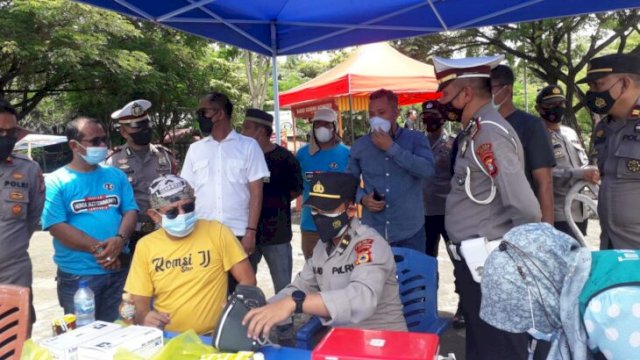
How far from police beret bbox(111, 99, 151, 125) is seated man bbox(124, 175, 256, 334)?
4.76ft

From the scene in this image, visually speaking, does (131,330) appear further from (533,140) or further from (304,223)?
(304,223)

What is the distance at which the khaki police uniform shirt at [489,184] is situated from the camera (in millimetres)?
2123

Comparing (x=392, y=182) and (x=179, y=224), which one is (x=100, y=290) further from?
(x=392, y=182)

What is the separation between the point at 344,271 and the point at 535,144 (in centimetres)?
129

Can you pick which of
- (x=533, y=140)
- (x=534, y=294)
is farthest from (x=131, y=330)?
(x=533, y=140)

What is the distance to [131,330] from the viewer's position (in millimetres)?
1732

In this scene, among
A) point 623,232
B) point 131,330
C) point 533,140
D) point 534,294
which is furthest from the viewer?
point 533,140

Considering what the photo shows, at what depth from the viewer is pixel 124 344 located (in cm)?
160

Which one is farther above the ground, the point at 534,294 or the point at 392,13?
the point at 392,13

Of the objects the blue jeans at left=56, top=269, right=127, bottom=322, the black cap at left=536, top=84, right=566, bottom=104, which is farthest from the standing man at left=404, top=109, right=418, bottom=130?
the blue jeans at left=56, top=269, right=127, bottom=322

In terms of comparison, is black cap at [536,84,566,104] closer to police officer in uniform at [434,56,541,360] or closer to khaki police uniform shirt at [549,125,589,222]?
khaki police uniform shirt at [549,125,589,222]

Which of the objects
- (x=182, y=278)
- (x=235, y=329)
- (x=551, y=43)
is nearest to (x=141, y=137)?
(x=182, y=278)

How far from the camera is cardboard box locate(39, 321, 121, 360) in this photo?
5.22 ft

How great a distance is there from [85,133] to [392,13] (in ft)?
7.89
